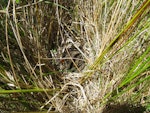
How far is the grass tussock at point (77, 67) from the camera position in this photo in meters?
1.11

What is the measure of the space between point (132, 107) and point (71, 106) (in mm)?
302

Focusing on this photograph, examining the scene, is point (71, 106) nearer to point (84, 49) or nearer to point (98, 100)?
point (98, 100)

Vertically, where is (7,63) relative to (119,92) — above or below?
above

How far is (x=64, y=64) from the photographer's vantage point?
1.37 metres

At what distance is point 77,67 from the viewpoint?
4.30 ft

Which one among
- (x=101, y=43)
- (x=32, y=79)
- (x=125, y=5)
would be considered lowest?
(x=32, y=79)

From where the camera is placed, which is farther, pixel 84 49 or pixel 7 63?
pixel 84 49

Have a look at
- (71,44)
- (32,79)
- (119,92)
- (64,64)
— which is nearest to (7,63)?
(32,79)

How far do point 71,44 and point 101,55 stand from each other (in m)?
0.34

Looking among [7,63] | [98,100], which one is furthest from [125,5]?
[7,63]

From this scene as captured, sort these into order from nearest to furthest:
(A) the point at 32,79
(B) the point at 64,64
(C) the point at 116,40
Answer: (C) the point at 116,40 → (A) the point at 32,79 → (B) the point at 64,64

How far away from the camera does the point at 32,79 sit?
3.88ft

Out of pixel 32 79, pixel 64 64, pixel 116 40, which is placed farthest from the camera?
pixel 64 64

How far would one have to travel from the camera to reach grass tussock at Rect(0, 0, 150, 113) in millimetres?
1110
